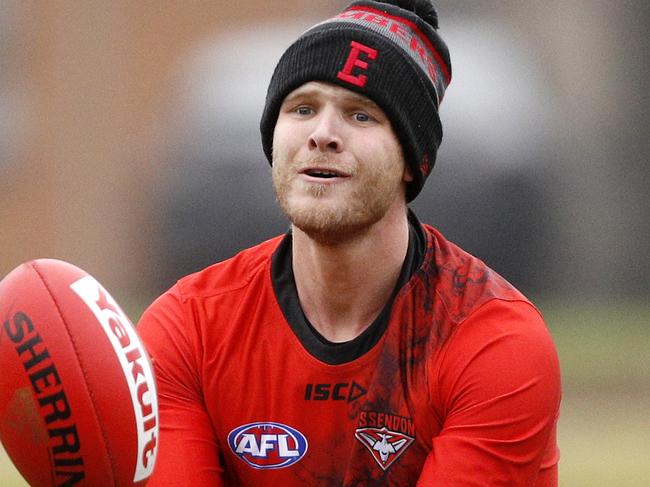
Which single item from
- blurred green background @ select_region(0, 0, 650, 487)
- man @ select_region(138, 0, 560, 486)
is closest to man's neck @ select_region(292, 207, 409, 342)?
man @ select_region(138, 0, 560, 486)

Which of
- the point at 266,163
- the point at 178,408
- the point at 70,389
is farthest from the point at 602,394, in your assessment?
the point at 70,389

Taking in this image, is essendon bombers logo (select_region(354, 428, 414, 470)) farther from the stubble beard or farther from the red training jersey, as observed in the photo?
the stubble beard

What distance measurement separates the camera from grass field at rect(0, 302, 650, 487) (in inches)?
311

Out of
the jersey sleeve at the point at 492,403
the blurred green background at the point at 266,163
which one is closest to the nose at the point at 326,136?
the jersey sleeve at the point at 492,403

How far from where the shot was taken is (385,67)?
4578 millimetres

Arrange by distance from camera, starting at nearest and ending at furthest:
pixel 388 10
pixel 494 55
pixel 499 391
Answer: pixel 499 391, pixel 388 10, pixel 494 55

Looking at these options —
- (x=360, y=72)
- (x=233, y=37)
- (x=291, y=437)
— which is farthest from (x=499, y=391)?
(x=233, y=37)

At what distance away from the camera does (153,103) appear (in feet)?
43.8

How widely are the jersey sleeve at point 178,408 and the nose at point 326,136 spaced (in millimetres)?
654

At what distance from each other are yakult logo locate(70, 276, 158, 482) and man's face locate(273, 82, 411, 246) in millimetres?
693

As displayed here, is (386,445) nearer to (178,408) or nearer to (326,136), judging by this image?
(178,408)

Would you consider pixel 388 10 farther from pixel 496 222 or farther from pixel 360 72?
pixel 496 222

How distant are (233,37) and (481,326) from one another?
8.54 meters

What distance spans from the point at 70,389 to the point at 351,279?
113 centimetres
